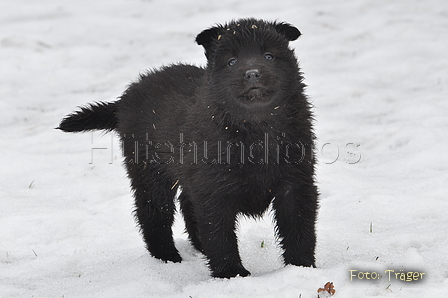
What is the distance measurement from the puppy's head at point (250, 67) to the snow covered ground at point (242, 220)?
0.92 m

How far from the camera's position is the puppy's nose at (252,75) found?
290 cm

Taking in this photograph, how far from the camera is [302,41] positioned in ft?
30.7

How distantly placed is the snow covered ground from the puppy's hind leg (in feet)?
0.43

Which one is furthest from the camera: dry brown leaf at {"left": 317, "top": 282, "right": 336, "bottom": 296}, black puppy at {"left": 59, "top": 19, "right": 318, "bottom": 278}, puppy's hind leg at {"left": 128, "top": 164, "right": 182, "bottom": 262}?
puppy's hind leg at {"left": 128, "top": 164, "right": 182, "bottom": 262}

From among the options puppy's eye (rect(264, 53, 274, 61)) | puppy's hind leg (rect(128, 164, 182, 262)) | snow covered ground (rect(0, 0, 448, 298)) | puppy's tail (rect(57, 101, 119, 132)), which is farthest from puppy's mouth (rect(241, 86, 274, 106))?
puppy's tail (rect(57, 101, 119, 132))

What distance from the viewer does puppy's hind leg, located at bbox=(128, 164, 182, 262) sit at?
3.89 m

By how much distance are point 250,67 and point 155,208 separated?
1451 millimetres

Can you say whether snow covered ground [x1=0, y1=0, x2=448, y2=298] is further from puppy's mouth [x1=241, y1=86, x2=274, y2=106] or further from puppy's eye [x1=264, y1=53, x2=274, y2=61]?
puppy's eye [x1=264, y1=53, x2=274, y2=61]

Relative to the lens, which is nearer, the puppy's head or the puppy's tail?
the puppy's head

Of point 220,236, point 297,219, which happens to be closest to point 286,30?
point 297,219

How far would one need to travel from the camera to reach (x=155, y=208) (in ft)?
12.9

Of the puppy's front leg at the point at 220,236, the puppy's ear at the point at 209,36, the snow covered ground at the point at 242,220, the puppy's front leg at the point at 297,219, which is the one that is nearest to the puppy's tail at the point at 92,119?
the snow covered ground at the point at 242,220

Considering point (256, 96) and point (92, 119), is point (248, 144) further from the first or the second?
point (92, 119)

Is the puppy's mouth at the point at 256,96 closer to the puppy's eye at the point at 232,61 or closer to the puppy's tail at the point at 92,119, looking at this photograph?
the puppy's eye at the point at 232,61
